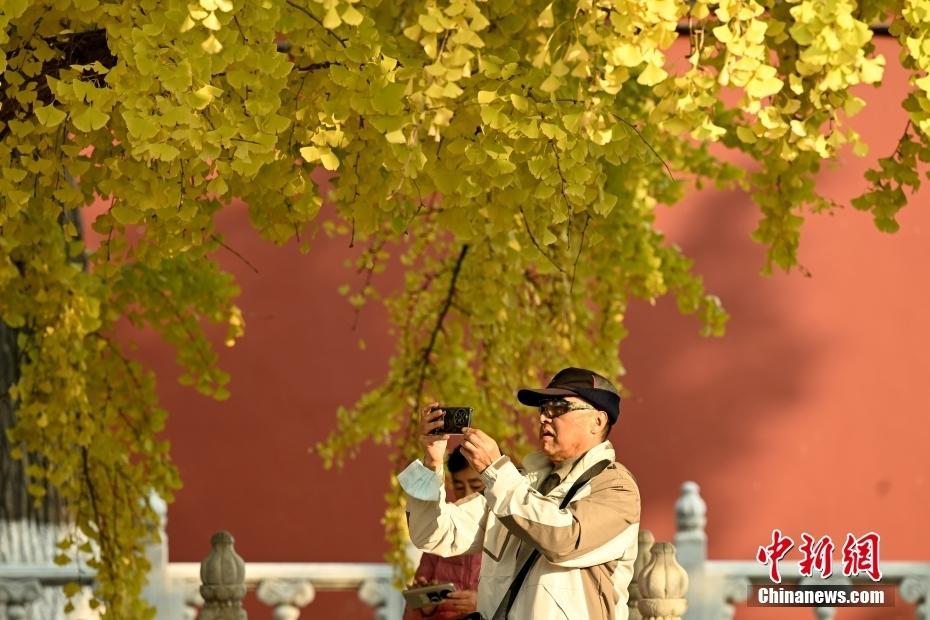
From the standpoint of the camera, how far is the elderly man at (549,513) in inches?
152

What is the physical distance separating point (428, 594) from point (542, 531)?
1.32 meters

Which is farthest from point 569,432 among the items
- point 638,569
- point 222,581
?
point 222,581

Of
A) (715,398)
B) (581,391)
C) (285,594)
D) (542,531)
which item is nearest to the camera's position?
(542,531)

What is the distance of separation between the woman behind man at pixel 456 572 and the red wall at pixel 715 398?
4138 mm

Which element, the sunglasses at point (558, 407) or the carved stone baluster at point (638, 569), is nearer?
the sunglasses at point (558, 407)

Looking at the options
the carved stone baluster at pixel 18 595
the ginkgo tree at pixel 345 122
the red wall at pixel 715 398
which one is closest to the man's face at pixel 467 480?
the ginkgo tree at pixel 345 122

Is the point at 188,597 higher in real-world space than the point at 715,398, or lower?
lower

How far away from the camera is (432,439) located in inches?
159

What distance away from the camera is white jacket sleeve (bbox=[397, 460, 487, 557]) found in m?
4.02

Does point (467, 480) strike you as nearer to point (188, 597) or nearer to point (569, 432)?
point (569, 432)

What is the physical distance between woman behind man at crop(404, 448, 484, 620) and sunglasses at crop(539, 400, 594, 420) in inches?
40.5

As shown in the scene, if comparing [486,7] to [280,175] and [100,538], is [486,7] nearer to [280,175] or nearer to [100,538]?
[280,175]

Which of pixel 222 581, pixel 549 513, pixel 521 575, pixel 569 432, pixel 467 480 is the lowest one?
pixel 521 575

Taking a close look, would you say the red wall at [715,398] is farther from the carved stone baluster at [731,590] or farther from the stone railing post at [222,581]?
the stone railing post at [222,581]
